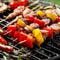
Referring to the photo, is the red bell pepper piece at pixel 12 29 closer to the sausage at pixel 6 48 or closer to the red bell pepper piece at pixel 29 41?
the red bell pepper piece at pixel 29 41

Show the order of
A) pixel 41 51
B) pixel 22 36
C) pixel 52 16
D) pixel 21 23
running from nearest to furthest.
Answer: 1. pixel 41 51
2. pixel 22 36
3. pixel 21 23
4. pixel 52 16

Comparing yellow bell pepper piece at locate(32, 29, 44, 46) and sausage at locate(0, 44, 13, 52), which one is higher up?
yellow bell pepper piece at locate(32, 29, 44, 46)

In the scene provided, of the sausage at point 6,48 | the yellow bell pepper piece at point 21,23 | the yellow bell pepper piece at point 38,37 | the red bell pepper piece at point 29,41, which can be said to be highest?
the yellow bell pepper piece at point 21,23

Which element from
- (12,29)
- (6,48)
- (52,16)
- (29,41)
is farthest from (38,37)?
(52,16)

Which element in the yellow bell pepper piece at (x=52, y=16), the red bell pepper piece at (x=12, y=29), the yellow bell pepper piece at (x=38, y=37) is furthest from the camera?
the yellow bell pepper piece at (x=52, y=16)

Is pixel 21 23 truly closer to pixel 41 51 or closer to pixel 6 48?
pixel 41 51

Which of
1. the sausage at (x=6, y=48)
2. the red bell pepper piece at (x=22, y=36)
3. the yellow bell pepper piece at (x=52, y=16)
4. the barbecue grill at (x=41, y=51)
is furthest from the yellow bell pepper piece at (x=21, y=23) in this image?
the sausage at (x=6, y=48)

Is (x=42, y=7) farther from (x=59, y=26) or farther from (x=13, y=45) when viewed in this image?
(x=13, y=45)

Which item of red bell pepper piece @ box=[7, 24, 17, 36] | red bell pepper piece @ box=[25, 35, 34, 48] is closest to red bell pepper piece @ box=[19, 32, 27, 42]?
red bell pepper piece @ box=[25, 35, 34, 48]

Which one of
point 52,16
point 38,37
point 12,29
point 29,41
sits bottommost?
point 29,41

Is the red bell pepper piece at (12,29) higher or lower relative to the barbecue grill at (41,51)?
higher

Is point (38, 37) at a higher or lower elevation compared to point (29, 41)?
higher

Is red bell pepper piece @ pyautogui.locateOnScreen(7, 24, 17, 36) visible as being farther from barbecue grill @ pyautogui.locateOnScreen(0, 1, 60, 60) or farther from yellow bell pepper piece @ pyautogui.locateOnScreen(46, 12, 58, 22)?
yellow bell pepper piece @ pyautogui.locateOnScreen(46, 12, 58, 22)

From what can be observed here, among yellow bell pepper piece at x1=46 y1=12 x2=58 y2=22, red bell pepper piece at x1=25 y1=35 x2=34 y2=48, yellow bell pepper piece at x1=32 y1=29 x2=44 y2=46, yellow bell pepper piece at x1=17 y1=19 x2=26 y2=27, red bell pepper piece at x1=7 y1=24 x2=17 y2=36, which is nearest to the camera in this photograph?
red bell pepper piece at x1=25 y1=35 x2=34 y2=48
